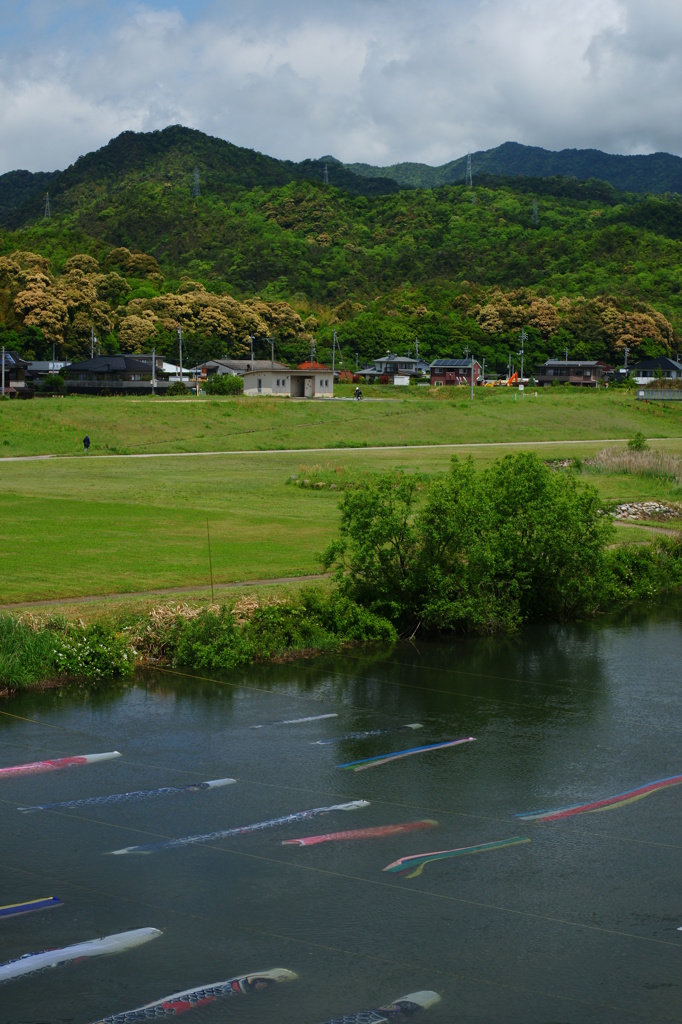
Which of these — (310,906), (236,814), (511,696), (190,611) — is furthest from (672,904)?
(190,611)

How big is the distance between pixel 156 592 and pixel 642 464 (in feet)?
114

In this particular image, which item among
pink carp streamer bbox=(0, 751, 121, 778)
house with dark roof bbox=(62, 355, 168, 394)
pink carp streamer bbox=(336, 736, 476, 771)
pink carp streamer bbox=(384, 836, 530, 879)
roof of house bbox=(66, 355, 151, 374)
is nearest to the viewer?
pink carp streamer bbox=(384, 836, 530, 879)

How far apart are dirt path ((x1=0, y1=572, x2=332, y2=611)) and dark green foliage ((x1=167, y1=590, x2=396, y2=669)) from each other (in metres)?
2.28

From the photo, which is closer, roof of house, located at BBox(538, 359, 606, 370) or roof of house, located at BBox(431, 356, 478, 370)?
roof of house, located at BBox(431, 356, 478, 370)

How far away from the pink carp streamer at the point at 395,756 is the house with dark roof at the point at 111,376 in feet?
301

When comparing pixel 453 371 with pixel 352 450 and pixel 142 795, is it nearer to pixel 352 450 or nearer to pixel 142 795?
pixel 352 450

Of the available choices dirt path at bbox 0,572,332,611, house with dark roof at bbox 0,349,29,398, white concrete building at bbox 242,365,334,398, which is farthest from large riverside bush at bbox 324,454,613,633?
white concrete building at bbox 242,365,334,398

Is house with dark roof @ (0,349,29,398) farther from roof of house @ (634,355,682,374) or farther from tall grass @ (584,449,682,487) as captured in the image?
roof of house @ (634,355,682,374)

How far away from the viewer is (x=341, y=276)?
6737 inches

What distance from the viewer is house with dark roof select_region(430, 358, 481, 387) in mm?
129625

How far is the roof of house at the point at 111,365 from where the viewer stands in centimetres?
11069

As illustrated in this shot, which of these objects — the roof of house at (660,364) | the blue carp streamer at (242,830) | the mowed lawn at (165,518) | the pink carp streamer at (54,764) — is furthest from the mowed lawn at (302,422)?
the blue carp streamer at (242,830)

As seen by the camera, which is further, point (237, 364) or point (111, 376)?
point (237, 364)

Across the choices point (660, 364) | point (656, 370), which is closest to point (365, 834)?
point (656, 370)
